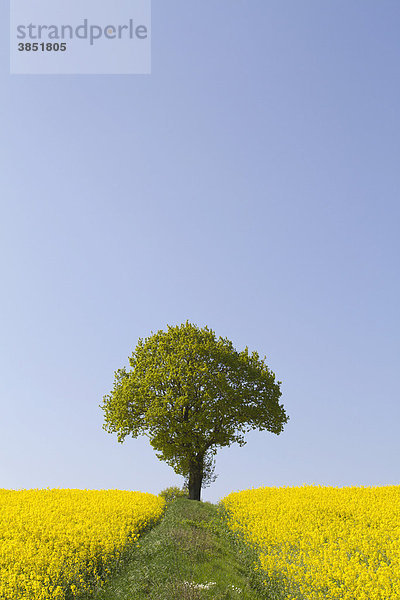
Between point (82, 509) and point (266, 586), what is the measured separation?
1031 centimetres

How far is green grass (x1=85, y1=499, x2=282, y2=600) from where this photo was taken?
12.0m

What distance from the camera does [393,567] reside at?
11734 mm

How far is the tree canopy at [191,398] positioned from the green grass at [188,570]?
42.0ft

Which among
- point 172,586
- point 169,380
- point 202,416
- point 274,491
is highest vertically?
point 169,380

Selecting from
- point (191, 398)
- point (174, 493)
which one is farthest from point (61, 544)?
point (174, 493)

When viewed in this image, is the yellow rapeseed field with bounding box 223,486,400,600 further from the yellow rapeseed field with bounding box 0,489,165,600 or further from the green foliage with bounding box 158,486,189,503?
the green foliage with bounding box 158,486,189,503

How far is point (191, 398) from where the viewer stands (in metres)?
→ 32.2

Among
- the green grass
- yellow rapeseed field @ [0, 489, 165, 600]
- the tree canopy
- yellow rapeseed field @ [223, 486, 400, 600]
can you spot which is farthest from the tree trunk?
the green grass

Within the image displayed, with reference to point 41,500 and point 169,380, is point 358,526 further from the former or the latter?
point 169,380

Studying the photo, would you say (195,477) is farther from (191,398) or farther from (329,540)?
(329,540)

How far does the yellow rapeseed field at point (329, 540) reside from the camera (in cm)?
1120

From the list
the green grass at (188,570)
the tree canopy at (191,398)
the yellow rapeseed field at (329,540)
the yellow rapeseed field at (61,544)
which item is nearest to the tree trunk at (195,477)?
the tree canopy at (191,398)

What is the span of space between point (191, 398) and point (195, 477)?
20.6ft

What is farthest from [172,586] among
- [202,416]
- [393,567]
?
[202,416]
